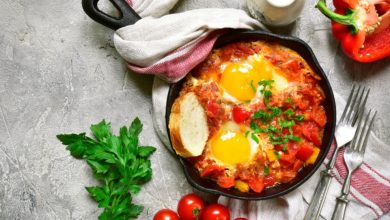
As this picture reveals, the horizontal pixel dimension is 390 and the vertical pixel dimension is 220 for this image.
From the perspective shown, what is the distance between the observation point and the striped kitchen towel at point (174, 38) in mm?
2945

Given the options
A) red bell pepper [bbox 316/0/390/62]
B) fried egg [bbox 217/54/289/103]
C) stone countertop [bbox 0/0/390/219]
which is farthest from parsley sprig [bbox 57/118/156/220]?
red bell pepper [bbox 316/0/390/62]

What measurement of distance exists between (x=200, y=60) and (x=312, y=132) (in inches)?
29.4

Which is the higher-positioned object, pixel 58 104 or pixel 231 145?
pixel 231 145

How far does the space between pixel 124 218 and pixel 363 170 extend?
1.44m

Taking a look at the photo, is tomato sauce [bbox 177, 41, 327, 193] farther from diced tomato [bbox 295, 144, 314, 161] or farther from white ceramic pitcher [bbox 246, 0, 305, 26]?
white ceramic pitcher [bbox 246, 0, 305, 26]

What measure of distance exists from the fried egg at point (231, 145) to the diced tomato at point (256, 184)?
0.12 meters

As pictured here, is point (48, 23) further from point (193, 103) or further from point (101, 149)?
point (193, 103)

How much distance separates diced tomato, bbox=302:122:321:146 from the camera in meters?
2.99

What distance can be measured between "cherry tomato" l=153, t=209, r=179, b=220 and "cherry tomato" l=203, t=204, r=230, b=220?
0.18 meters

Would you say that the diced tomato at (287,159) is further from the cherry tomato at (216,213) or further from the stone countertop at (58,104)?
the stone countertop at (58,104)


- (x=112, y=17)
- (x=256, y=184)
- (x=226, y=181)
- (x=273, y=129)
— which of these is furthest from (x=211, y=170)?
(x=112, y=17)

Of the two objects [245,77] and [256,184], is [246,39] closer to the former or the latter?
[245,77]

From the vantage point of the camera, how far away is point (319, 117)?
9.81 feet

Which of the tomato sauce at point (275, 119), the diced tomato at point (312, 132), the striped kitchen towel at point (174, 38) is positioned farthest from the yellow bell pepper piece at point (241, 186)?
the striped kitchen towel at point (174, 38)
